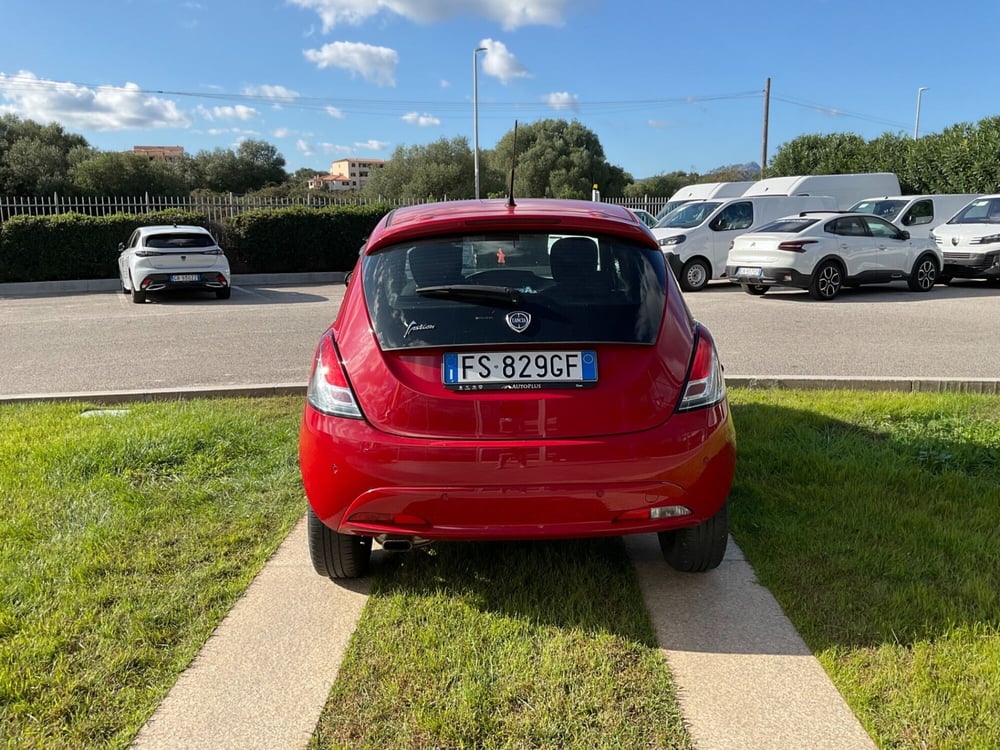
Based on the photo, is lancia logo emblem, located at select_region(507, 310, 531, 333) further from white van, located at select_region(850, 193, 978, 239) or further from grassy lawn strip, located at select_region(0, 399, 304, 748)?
white van, located at select_region(850, 193, 978, 239)

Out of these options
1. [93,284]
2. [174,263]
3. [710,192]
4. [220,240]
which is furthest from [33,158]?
[710,192]

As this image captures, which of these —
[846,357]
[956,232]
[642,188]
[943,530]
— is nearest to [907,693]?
[943,530]

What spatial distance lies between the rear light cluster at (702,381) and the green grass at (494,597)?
33.2 inches

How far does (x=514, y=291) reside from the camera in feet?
9.84

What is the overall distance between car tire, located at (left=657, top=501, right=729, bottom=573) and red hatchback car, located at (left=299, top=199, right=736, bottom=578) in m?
0.08

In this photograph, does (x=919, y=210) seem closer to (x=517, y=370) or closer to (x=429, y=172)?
(x=517, y=370)

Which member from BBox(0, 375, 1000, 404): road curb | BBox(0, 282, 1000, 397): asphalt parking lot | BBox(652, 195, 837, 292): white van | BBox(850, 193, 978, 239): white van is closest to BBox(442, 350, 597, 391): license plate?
BBox(0, 375, 1000, 404): road curb

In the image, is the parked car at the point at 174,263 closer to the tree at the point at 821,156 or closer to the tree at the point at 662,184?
the tree at the point at 821,156

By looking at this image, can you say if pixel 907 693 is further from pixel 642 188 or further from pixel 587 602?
pixel 642 188

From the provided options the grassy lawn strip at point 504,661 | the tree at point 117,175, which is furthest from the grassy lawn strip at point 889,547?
the tree at point 117,175

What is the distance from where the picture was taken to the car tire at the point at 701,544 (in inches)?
127

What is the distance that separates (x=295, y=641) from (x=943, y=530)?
292cm

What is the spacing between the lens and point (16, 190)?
137 ft

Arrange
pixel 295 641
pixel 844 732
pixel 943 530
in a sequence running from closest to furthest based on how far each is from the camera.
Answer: pixel 844 732
pixel 295 641
pixel 943 530
